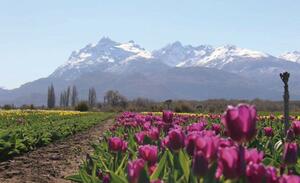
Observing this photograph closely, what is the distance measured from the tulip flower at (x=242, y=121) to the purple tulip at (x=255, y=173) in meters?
0.15

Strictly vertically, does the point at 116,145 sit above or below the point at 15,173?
above

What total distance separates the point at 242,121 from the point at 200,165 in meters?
0.34

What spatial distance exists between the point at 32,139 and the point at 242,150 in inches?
553

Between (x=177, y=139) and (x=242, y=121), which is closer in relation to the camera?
(x=242, y=121)

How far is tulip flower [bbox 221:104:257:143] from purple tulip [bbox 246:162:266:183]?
0.15m

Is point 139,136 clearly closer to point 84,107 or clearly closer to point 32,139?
point 32,139

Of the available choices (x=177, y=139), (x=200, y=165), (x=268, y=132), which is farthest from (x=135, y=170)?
(x=268, y=132)

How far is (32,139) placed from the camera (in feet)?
52.5

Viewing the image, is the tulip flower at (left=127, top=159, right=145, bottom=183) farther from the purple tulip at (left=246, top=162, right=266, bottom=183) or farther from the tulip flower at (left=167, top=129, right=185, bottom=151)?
the tulip flower at (left=167, top=129, right=185, bottom=151)

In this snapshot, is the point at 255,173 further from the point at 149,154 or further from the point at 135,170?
the point at 149,154

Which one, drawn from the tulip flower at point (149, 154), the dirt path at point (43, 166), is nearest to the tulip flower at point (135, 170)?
the tulip flower at point (149, 154)

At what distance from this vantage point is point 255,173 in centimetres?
246

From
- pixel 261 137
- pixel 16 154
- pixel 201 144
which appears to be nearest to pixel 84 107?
pixel 16 154

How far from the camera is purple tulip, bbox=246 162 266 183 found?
244 cm
